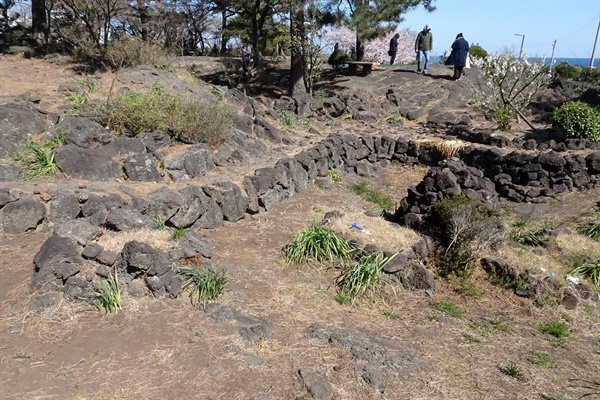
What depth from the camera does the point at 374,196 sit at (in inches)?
456

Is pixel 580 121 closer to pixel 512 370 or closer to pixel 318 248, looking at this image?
pixel 318 248

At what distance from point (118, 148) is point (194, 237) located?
2.53 meters

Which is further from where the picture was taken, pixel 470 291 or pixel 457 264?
pixel 457 264

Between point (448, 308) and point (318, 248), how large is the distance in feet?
6.32

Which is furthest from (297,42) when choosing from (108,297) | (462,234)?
(108,297)

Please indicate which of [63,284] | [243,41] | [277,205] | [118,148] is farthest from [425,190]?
[243,41]

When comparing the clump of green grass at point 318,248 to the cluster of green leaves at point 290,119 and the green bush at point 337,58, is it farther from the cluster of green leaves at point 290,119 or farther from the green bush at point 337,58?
the green bush at point 337,58

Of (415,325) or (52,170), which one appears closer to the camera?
(415,325)

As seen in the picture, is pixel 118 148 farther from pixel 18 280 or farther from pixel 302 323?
pixel 302 323

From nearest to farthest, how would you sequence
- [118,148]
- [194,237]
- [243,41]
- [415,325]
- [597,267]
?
[415,325]
[194,237]
[597,267]
[118,148]
[243,41]

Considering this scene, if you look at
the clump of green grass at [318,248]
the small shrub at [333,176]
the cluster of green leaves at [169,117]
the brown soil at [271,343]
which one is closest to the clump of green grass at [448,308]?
the brown soil at [271,343]

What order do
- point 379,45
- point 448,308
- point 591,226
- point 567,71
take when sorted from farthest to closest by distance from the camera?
1. point 379,45
2. point 567,71
3. point 591,226
4. point 448,308

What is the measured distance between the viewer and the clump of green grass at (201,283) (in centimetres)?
583

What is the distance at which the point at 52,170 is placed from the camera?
24.9 ft
